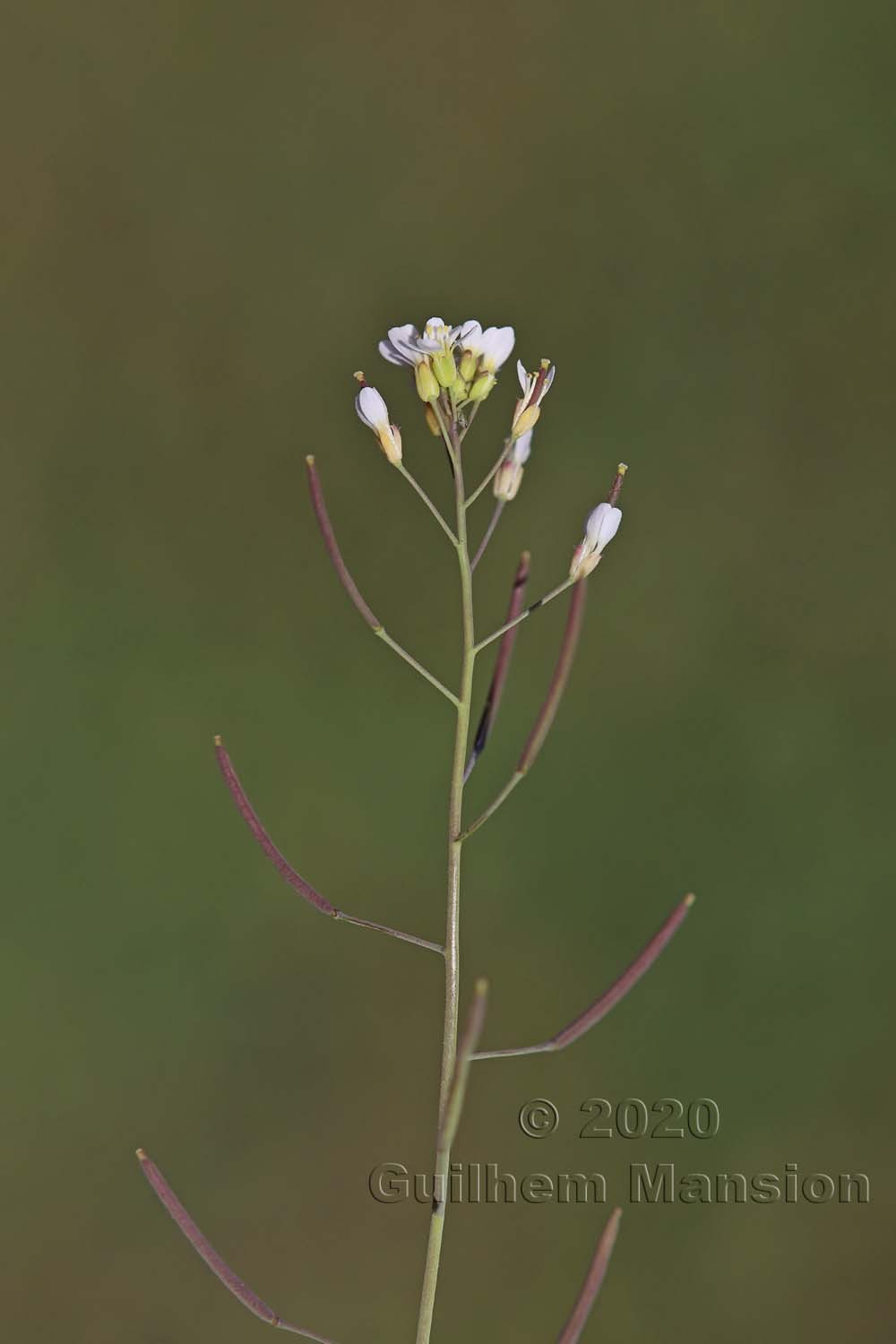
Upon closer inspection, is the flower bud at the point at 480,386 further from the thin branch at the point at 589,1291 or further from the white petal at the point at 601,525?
the thin branch at the point at 589,1291

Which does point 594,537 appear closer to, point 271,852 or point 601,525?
point 601,525

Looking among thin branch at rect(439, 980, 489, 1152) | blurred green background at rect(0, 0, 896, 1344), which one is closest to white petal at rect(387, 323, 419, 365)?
thin branch at rect(439, 980, 489, 1152)

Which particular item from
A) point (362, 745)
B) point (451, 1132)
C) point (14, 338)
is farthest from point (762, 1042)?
point (14, 338)

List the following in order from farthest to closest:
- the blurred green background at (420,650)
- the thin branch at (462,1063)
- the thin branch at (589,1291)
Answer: the blurred green background at (420,650) < the thin branch at (589,1291) < the thin branch at (462,1063)

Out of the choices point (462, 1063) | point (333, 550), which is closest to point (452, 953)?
point (462, 1063)

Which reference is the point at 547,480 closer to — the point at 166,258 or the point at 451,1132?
the point at 166,258

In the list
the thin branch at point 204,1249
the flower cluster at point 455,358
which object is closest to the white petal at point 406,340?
the flower cluster at point 455,358

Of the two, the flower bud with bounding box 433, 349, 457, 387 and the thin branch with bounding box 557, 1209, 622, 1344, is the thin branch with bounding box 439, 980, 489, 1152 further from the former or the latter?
the flower bud with bounding box 433, 349, 457, 387
